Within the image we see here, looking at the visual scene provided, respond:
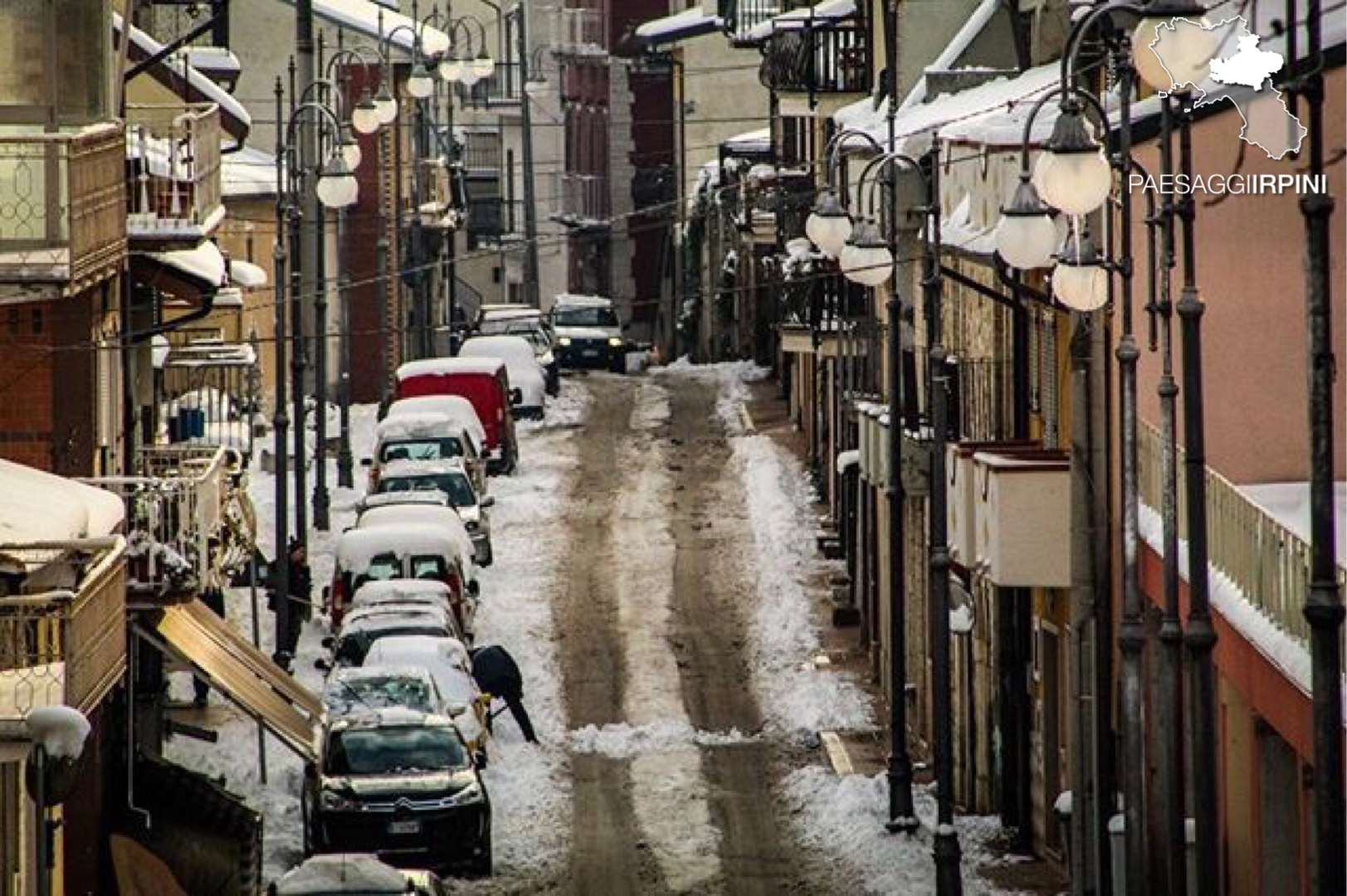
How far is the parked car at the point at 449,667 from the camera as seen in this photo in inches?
1462

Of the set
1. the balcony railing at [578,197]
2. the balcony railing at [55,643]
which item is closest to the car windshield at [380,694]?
the balcony railing at [55,643]

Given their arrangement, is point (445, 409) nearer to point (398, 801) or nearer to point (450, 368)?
point (450, 368)

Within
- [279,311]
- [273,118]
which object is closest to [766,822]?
[279,311]

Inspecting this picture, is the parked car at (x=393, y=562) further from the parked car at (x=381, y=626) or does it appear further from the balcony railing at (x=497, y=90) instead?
the balcony railing at (x=497, y=90)

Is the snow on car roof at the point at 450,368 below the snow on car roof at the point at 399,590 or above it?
above

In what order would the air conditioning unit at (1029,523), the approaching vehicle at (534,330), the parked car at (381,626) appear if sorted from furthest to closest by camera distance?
1. the approaching vehicle at (534,330)
2. the parked car at (381,626)
3. the air conditioning unit at (1029,523)

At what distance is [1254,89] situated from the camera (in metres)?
24.4

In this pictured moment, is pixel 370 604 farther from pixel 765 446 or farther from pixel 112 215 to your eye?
pixel 765 446

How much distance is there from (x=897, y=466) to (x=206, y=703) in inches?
383

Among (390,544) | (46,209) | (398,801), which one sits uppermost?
(46,209)

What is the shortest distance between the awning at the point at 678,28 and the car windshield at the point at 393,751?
2293 inches

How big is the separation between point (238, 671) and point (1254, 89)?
40.7ft

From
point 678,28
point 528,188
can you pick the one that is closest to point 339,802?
point 528,188

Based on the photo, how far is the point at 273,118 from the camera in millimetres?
71062
